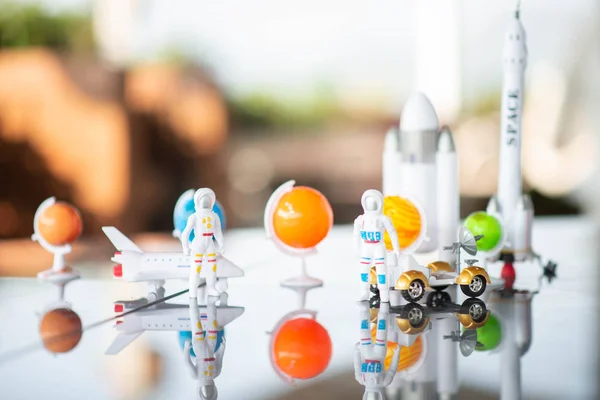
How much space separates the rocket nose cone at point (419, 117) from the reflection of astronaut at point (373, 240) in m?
0.47

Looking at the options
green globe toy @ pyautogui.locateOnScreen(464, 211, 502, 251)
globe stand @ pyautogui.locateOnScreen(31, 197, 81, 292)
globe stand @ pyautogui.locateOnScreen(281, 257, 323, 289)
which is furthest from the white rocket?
globe stand @ pyautogui.locateOnScreen(31, 197, 81, 292)

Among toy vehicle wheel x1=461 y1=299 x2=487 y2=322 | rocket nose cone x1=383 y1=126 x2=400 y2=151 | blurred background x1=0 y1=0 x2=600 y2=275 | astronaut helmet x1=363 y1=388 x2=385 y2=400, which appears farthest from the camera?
blurred background x1=0 y1=0 x2=600 y2=275

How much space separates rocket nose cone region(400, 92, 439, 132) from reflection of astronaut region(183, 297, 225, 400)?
830 mm

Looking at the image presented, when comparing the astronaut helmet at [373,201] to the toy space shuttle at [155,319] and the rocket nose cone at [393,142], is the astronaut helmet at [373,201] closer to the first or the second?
the toy space shuttle at [155,319]

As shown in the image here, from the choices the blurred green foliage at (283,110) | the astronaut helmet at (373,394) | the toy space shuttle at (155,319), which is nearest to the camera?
the astronaut helmet at (373,394)

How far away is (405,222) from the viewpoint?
78.5 inches

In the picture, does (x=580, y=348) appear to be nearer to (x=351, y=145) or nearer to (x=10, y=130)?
(x=351, y=145)

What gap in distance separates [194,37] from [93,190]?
3.76 ft

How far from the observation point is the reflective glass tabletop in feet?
4.14

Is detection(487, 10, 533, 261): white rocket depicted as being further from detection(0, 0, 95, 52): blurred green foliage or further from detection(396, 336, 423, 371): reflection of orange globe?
detection(0, 0, 95, 52): blurred green foliage

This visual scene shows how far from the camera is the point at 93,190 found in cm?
435

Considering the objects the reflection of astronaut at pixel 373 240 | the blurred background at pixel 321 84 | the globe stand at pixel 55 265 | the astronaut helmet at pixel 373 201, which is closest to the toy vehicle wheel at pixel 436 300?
the reflection of astronaut at pixel 373 240

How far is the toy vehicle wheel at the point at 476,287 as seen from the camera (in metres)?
1.85

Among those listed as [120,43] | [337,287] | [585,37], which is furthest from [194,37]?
[337,287]
